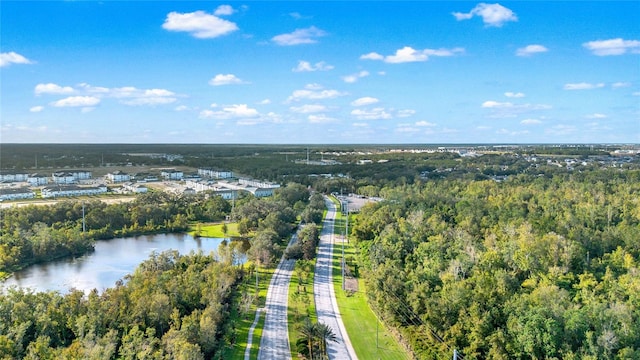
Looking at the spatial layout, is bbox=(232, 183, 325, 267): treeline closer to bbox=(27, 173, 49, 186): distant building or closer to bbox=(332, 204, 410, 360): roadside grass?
bbox=(332, 204, 410, 360): roadside grass

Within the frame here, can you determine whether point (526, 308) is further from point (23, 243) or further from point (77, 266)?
point (23, 243)

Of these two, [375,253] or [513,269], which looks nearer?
[513,269]

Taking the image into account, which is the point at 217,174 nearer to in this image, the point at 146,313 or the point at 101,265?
the point at 101,265

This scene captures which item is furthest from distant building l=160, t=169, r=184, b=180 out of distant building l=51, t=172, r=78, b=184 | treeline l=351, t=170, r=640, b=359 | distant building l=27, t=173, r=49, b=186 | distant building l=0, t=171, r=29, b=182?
treeline l=351, t=170, r=640, b=359

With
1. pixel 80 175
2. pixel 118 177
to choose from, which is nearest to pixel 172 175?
pixel 118 177

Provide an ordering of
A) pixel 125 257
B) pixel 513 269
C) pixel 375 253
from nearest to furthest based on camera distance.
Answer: pixel 513 269 < pixel 375 253 < pixel 125 257

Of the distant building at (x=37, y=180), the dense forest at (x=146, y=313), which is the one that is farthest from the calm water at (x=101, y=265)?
the distant building at (x=37, y=180)

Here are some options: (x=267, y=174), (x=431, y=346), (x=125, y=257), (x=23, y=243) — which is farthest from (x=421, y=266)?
(x=267, y=174)

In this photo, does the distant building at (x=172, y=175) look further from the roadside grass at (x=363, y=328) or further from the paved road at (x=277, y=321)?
the roadside grass at (x=363, y=328)
